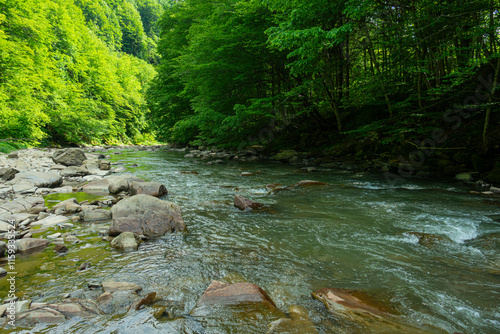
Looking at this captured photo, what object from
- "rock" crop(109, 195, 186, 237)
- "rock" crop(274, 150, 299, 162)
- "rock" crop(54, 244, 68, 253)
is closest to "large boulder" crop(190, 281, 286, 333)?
"rock" crop(109, 195, 186, 237)

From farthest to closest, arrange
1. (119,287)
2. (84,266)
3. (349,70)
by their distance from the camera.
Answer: (349,70), (84,266), (119,287)

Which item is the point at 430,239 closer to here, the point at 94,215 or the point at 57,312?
the point at 57,312

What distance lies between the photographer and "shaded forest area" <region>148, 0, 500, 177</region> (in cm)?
677

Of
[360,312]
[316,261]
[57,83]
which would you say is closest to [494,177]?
[316,261]

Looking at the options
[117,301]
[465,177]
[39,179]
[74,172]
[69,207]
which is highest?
[39,179]

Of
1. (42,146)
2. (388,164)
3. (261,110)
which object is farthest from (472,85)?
(42,146)

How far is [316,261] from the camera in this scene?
9.62 ft

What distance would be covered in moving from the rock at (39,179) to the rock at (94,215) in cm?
333

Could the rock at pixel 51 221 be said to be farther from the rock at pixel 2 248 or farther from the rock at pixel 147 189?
the rock at pixel 147 189

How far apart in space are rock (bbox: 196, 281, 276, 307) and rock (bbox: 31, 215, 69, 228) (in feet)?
10.5

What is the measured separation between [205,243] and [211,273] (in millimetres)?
782

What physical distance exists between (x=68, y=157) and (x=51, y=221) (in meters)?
7.61

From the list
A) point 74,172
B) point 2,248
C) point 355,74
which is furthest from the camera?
point 355,74

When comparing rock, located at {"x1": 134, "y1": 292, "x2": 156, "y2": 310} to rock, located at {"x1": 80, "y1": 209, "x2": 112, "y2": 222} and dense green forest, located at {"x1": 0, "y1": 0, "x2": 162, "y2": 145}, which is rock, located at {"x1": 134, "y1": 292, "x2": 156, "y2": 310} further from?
dense green forest, located at {"x1": 0, "y1": 0, "x2": 162, "y2": 145}
